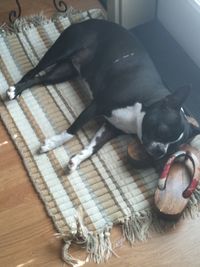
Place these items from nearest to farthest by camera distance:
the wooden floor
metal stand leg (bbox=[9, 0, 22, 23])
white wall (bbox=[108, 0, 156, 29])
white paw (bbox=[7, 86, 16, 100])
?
the wooden floor < white paw (bbox=[7, 86, 16, 100]) < white wall (bbox=[108, 0, 156, 29]) < metal stand leg (bbox=[9, 0, 22, 23])

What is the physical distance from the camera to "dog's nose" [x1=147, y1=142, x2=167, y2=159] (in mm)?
1664

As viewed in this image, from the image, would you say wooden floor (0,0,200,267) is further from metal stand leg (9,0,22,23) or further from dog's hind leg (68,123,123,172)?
metal stand leg (9,0,22,23)

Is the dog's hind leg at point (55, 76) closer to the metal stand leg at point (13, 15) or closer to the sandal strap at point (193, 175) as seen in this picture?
the metal stand leg at point (13, 15)

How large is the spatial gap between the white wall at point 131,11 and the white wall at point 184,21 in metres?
0.05

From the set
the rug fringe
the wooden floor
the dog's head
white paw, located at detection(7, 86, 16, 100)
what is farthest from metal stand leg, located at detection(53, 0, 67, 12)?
the rug fringe

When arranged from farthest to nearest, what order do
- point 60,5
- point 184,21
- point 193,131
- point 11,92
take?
1. point 60,5
2. point 184,21
3. point 11,92
4. point 193,131

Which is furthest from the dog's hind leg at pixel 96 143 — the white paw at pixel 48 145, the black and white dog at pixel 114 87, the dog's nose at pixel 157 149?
the dog's nose at pixel 157 149

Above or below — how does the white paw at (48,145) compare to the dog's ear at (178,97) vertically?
below

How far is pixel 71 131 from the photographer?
183cm

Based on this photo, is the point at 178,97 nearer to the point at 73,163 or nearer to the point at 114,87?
the point at 114,87

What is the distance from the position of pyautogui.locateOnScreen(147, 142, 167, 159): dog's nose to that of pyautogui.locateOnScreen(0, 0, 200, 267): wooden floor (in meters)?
0.25

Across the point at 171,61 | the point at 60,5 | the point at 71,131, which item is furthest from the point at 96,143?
the point at 60,5

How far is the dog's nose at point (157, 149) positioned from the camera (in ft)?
5.46

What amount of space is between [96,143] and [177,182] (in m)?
0.35
